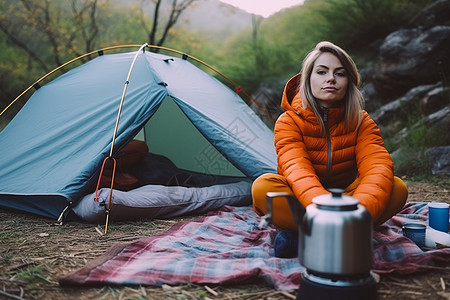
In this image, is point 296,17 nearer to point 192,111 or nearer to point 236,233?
point 192,111

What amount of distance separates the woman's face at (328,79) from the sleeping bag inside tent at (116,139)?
42.2 inches

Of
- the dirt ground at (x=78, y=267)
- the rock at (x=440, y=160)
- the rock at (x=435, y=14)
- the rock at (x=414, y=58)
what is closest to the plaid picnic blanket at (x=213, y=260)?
the dirt ground at (x=78, y=267)

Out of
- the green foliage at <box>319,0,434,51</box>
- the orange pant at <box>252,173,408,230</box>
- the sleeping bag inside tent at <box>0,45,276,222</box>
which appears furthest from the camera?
the green foliage at <box>319,0,434,51</box>

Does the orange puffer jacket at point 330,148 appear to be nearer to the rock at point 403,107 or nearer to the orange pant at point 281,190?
the orange pant at point 281,190

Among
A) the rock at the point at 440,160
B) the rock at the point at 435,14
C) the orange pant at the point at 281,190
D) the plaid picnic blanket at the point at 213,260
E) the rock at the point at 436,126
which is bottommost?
the plaid picnic blanket at the point at 213,260

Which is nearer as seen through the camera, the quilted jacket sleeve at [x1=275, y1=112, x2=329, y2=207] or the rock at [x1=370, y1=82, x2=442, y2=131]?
the quilted jacket sleeve at [x1=275, y1=112, x2=329, y2=207]

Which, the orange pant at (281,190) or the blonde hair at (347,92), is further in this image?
the blonde hair at (347,92)

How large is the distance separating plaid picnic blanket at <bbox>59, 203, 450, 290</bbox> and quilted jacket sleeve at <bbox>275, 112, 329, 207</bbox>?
31 cm

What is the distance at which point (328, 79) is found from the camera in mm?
2133

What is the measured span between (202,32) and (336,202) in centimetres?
1211

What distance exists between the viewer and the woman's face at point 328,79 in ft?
7.02

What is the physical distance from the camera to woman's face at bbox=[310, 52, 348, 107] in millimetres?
2139

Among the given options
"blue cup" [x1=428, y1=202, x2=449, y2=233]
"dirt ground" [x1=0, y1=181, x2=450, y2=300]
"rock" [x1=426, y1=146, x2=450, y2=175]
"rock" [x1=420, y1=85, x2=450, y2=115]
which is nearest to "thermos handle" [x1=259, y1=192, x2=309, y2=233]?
"dirt ground" [x1=0, y1=181, x2=450, y2=300]

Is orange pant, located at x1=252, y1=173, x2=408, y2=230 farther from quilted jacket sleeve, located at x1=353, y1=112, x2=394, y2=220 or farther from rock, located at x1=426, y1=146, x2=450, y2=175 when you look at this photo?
rock, located at x1=426, y1=146, x2=450, y2=175
